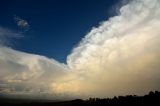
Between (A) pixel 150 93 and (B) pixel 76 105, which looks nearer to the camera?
(A) pixel 150 93

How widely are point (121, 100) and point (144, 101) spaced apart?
10.2m

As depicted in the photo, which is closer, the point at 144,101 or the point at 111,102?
the point at 144,101

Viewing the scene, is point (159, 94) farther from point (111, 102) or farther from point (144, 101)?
point (111, 102)

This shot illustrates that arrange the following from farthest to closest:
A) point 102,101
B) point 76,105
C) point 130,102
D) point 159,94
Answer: point 76,105 < point 102,101 < point 130,102 < point 159,94

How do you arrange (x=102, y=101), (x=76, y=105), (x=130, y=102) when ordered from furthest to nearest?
(x=76, y=105)
(x=102, y=101)
(x=130, y=102)

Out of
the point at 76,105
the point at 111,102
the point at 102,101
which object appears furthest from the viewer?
the point at 76,105

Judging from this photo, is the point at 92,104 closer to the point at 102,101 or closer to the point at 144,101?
the point at 102,101

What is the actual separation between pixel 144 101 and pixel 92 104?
22611 millimetres

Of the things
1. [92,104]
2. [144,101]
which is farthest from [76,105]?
[144,101]

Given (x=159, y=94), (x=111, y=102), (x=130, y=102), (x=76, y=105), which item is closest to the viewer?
(x=159, y=94)

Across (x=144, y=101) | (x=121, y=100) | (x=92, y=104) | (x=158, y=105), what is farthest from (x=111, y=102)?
(x=158, y=105)

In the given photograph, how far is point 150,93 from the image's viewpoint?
2494 inches

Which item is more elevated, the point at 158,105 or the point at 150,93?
the point at 150,93

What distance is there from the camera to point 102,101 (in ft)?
258
